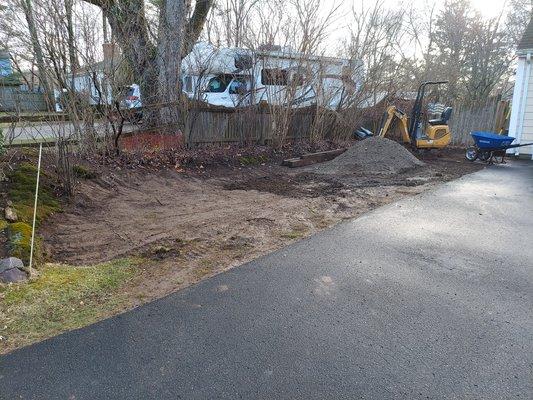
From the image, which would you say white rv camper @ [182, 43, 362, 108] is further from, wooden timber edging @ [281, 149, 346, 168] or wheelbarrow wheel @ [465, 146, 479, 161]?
wheelbarrow wheel @ [465, 146, 479, 161]

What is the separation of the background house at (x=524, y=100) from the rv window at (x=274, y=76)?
26.8 ft

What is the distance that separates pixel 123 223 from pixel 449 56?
28235 mm

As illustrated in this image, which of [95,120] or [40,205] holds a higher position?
[95,120]

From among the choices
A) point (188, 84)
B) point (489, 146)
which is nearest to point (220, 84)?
point (188, 84)

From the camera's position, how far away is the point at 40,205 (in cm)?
555

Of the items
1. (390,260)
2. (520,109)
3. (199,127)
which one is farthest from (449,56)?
(390,260)

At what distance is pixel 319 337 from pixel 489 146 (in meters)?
11.6

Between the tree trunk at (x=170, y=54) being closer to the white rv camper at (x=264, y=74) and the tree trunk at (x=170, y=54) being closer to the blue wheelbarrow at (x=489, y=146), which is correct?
the white rv camper at (x=264, y=74)

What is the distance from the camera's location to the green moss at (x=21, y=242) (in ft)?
13.5

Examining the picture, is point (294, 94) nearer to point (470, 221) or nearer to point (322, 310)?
point (470, 221)

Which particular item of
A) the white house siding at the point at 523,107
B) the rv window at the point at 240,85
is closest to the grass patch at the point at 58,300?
the rv window at the point at 240,85

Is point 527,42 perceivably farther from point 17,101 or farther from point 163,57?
point 17,101

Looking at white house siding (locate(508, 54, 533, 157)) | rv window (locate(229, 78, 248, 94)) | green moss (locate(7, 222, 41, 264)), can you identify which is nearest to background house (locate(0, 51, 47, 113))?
green moss (locate(7, 222, 41, 264))

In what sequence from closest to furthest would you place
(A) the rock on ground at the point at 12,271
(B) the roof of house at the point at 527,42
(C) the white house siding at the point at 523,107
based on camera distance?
1. (A) the rock on ground at the point at 12,271
2. (B) the roof of house at the point at 527,42
3. (C) the white house siding at the point at 523,107
